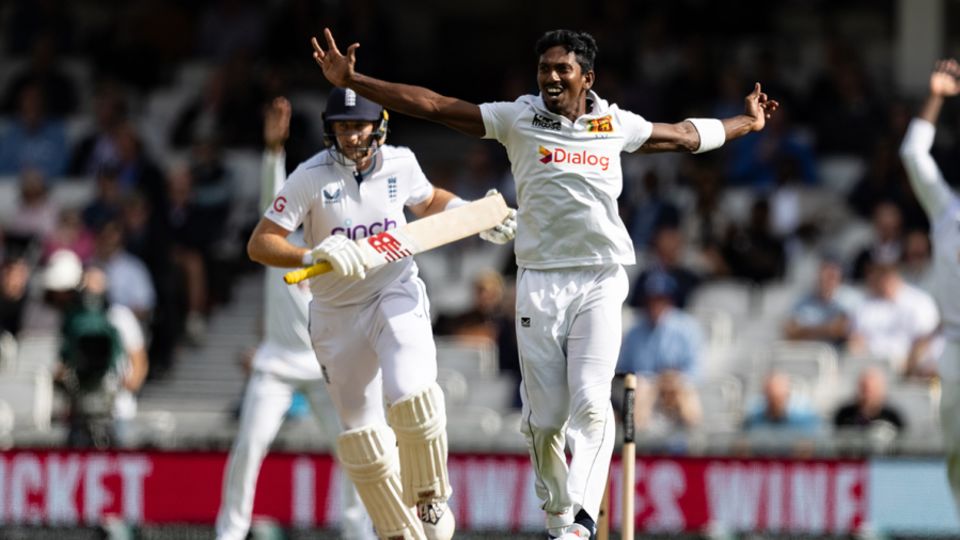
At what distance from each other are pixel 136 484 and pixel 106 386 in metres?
0.89

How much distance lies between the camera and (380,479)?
9.05m

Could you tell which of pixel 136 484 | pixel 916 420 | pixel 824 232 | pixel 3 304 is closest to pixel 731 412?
pixel 916 420

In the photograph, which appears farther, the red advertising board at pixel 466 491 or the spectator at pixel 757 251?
the spectator at pixel 757 251

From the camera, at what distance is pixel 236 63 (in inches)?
678

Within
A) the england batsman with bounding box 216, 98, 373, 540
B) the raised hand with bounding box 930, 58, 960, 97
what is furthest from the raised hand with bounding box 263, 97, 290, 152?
the raised hand with bounding box 930, 58, 960, 97

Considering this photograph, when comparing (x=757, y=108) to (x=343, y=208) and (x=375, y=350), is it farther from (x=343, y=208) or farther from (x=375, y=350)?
(x=375, y=350)

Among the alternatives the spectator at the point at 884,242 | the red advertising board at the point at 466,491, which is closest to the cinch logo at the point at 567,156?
the red advertising board at the point at 466,491

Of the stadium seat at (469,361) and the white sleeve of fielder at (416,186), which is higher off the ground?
the white sleeve of fielder at (416,186)

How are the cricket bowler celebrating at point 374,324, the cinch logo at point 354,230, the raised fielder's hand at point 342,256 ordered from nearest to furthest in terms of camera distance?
the raised fielder's hand at point 342,256
the cricket bowler celebrating at point 374,324
the cinch logo at point 354,230

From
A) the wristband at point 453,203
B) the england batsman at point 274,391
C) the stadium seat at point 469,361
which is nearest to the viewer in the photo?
the wristband at point 453,203

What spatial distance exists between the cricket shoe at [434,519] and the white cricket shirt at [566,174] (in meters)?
1.23

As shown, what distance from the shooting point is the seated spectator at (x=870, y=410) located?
42.2 feet

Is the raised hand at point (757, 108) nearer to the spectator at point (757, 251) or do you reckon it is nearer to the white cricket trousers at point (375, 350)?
the white cricket trousers at point (375, 350)

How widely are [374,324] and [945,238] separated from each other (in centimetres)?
338
